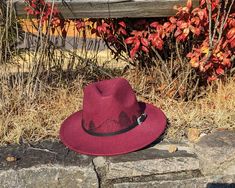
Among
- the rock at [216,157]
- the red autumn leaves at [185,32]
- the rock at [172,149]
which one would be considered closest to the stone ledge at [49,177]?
the rock at [172,149]

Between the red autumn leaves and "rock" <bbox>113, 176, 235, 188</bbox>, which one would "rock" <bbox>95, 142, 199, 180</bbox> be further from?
the red autumn leaves

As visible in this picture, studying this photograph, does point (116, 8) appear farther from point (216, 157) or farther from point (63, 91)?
point (216, 157)

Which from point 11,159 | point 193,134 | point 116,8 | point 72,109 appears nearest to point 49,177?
point 11,159

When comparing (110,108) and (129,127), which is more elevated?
(110,108)

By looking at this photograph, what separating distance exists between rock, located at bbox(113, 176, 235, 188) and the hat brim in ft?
0.74

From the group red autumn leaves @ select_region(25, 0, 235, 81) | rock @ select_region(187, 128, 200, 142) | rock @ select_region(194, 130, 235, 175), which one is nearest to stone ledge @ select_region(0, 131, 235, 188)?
rock @ select_region(194, 130, 235, 175)

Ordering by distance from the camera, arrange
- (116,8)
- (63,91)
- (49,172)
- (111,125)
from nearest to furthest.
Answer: (49,172) < (111,125) < (116,8) < (63,91)

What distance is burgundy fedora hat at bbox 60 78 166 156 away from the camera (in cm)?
351

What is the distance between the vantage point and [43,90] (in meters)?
4.23

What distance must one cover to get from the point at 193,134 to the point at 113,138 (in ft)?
1.96

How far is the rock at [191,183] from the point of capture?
3.47m

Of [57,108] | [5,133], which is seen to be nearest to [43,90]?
[57,108]

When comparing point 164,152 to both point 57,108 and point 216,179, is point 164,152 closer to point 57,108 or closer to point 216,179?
point 216,179

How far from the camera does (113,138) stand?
11.6 ft
